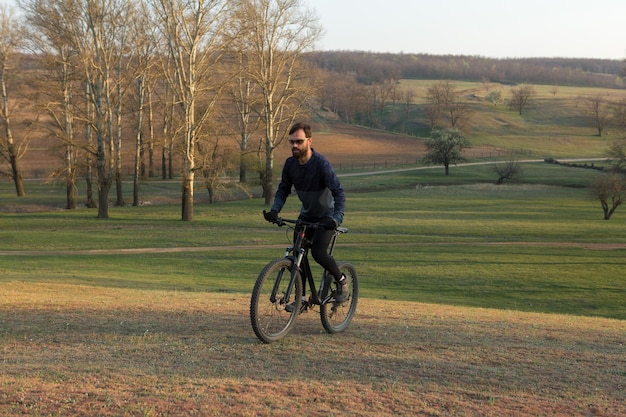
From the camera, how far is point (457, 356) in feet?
25.7

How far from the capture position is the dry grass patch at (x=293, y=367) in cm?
568

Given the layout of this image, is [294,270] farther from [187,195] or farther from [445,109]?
[445,109]

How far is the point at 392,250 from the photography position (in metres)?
30.2

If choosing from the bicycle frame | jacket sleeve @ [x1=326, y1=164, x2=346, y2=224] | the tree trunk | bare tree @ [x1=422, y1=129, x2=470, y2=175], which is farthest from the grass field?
bare tree @ [x1=422, y1=129, x2=470, y2=175]

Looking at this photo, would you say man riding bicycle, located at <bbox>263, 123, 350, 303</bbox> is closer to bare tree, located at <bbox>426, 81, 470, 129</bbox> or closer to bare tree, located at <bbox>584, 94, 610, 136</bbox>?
bare tree, located at <bbox>426, 81, 470, 129</bbox>

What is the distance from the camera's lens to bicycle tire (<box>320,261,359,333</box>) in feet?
28.5

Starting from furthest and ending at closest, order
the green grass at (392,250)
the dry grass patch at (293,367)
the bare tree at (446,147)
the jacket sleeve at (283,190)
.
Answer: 1. the bare tree at (446,147)
2. the green grass at (392,250)
3. the jacket sleeve at (283,190)
4. the dry grass patch at (293,367)

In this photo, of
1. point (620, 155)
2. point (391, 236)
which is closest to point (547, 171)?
point (620, 155)

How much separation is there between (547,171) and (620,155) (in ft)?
116

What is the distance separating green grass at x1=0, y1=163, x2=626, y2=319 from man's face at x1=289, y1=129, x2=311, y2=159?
71.9 inches

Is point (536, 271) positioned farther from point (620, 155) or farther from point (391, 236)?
point (620, 155)

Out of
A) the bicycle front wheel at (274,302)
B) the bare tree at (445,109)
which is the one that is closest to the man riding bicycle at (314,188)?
the bicycle front wheel at (274,302)

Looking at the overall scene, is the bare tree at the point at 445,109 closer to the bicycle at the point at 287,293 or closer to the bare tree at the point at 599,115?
the bare tree at the point at 599,115

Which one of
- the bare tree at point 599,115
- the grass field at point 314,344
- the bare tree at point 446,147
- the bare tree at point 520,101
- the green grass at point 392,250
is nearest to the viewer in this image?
the grass field at point 314,344
